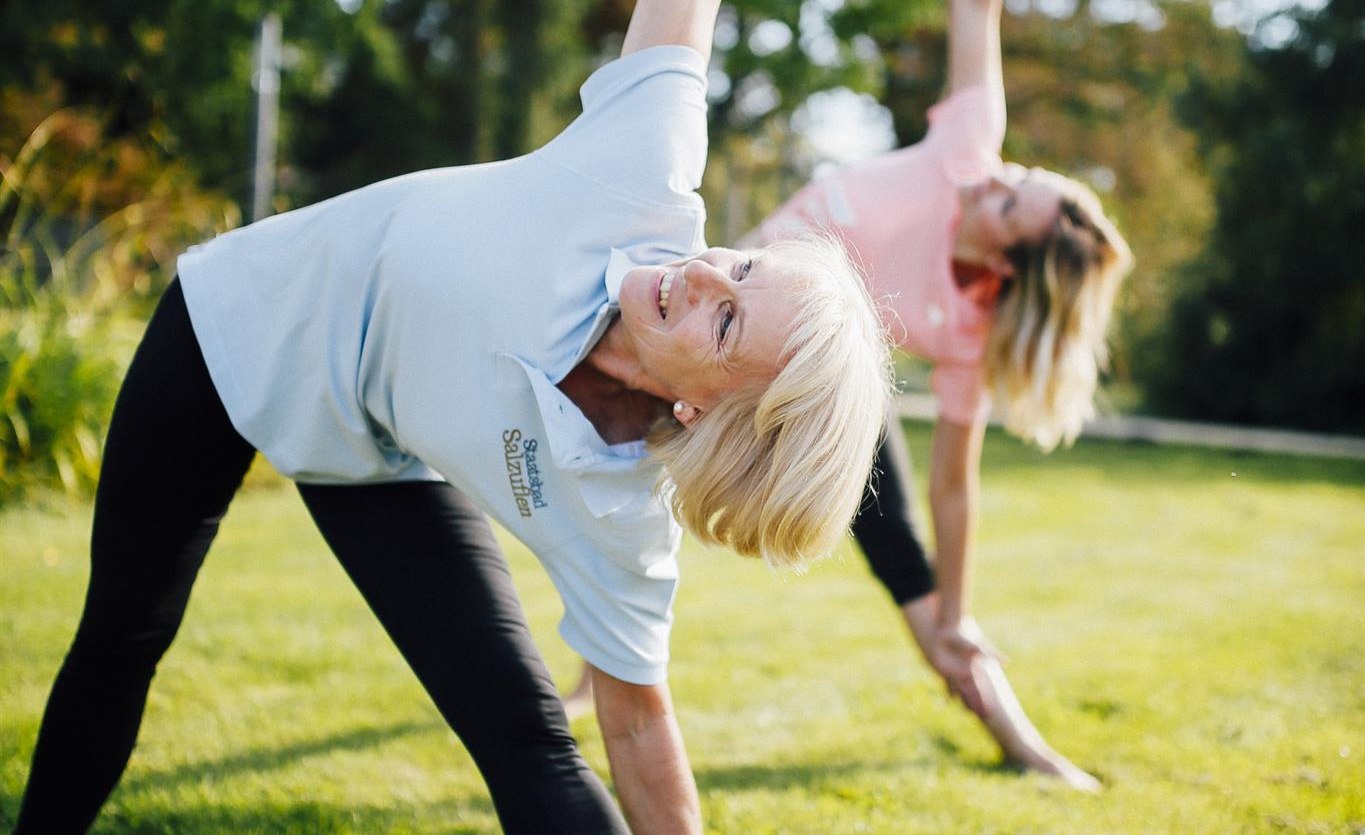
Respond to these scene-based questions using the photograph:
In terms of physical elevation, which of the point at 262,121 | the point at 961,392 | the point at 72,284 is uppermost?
the point at 262,121

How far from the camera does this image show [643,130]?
6.29 feet

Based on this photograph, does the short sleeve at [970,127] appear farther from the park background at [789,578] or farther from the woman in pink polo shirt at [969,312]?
the park background at [789,578]

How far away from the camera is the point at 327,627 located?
434cm

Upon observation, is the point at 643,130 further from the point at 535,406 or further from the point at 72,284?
the point at 72,284

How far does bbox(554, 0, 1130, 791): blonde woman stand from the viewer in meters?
3.25

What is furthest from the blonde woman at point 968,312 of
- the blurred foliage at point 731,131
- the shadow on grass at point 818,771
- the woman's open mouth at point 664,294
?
the blurred foliage at point 731,131

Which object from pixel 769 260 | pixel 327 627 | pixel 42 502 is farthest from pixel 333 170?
pixel 769 260

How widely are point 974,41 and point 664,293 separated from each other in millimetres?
1741

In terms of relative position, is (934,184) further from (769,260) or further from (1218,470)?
(1218,470)

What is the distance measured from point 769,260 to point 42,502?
17.2 feet

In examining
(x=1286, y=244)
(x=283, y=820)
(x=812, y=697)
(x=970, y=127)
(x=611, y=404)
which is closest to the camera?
(x=611, y=404)

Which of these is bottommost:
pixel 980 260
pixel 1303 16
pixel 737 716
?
pixel 737 716

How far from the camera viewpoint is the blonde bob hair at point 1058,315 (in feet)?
10.7

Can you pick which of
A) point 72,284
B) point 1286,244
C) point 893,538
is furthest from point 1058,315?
point 1286,244
